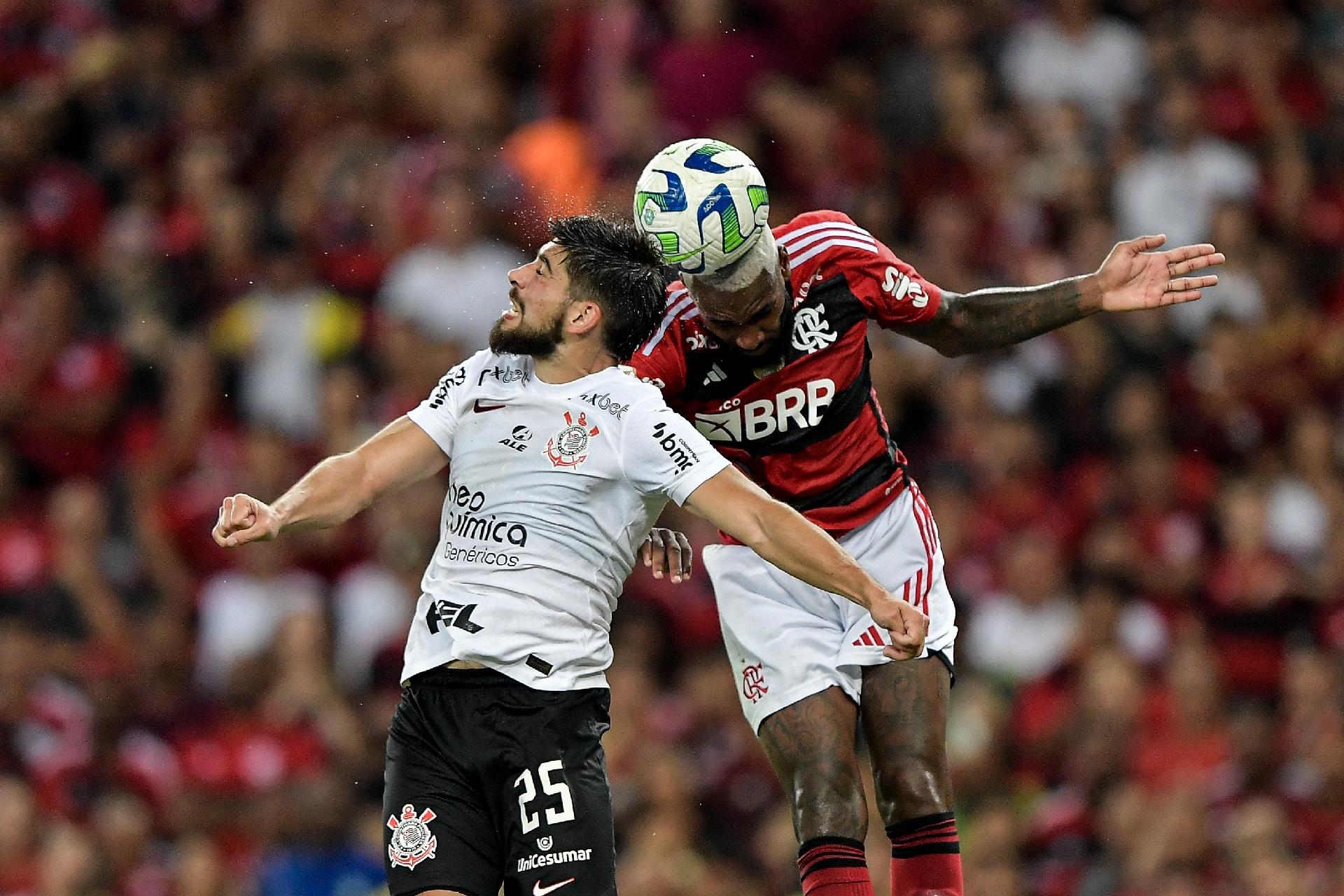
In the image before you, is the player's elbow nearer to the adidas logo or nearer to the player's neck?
the player's neck

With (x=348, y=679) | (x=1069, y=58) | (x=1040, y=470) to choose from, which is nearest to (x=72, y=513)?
(x=348, y=679)

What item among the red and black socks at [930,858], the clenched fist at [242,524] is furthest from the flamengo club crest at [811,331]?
the clenched fist at [242,524]

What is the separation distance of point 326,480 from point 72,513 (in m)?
7.21

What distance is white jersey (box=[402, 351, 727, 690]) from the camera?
21.0ft

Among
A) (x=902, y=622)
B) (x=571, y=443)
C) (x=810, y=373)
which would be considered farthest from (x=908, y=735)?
(x=571, y=443)

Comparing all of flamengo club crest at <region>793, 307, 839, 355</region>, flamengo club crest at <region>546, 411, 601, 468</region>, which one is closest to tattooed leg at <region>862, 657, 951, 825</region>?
flamengo club crest at <region>793, 307, 839, 355</region>

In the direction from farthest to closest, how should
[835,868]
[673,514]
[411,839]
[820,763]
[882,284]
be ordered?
[673,514] → [882,284] → [820,763] → [835,868] → [411,839]

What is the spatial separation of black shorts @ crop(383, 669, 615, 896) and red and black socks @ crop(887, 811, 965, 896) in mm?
1052

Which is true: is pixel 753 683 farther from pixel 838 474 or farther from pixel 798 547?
pixel 798 547

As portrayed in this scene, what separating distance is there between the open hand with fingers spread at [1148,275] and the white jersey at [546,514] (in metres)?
1.84

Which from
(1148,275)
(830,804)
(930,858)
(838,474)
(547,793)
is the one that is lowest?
(930,858)

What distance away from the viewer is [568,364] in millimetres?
6672

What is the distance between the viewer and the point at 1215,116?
46.1 feet

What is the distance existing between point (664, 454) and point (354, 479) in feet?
3.62
